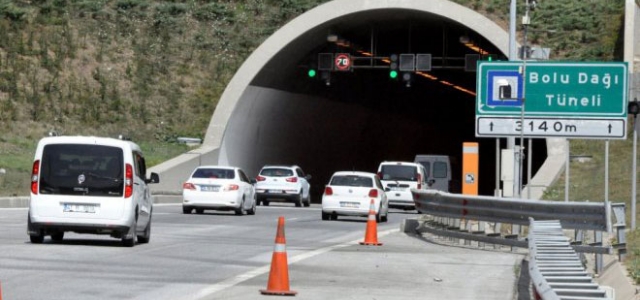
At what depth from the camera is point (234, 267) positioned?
65.9 ft

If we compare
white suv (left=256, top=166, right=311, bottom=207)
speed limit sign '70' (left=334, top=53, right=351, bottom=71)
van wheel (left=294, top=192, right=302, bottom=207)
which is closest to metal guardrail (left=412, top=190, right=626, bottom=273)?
white suv (left=256, top=166, right=311, bottom=207)

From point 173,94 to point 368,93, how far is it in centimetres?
926

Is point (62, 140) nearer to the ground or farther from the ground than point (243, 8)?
nearer to the ground

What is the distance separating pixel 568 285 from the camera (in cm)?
827

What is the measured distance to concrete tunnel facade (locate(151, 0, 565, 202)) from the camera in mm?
55406

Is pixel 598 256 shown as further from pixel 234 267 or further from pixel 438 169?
pixel 438 169

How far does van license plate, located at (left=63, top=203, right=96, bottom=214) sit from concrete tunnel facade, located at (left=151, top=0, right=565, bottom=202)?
80.9 ft

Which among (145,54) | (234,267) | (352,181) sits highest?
(145,54)

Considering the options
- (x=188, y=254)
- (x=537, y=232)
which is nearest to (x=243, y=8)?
(x=188, y=254)

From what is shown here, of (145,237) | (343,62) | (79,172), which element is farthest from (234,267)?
(343,62)

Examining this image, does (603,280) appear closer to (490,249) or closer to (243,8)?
(490,249)

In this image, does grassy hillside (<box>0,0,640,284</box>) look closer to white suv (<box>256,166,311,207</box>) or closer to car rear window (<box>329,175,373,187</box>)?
white suv (<box>256,166,311,207</box>)

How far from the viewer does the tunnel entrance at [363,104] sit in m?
59.9

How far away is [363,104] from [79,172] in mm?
45377
